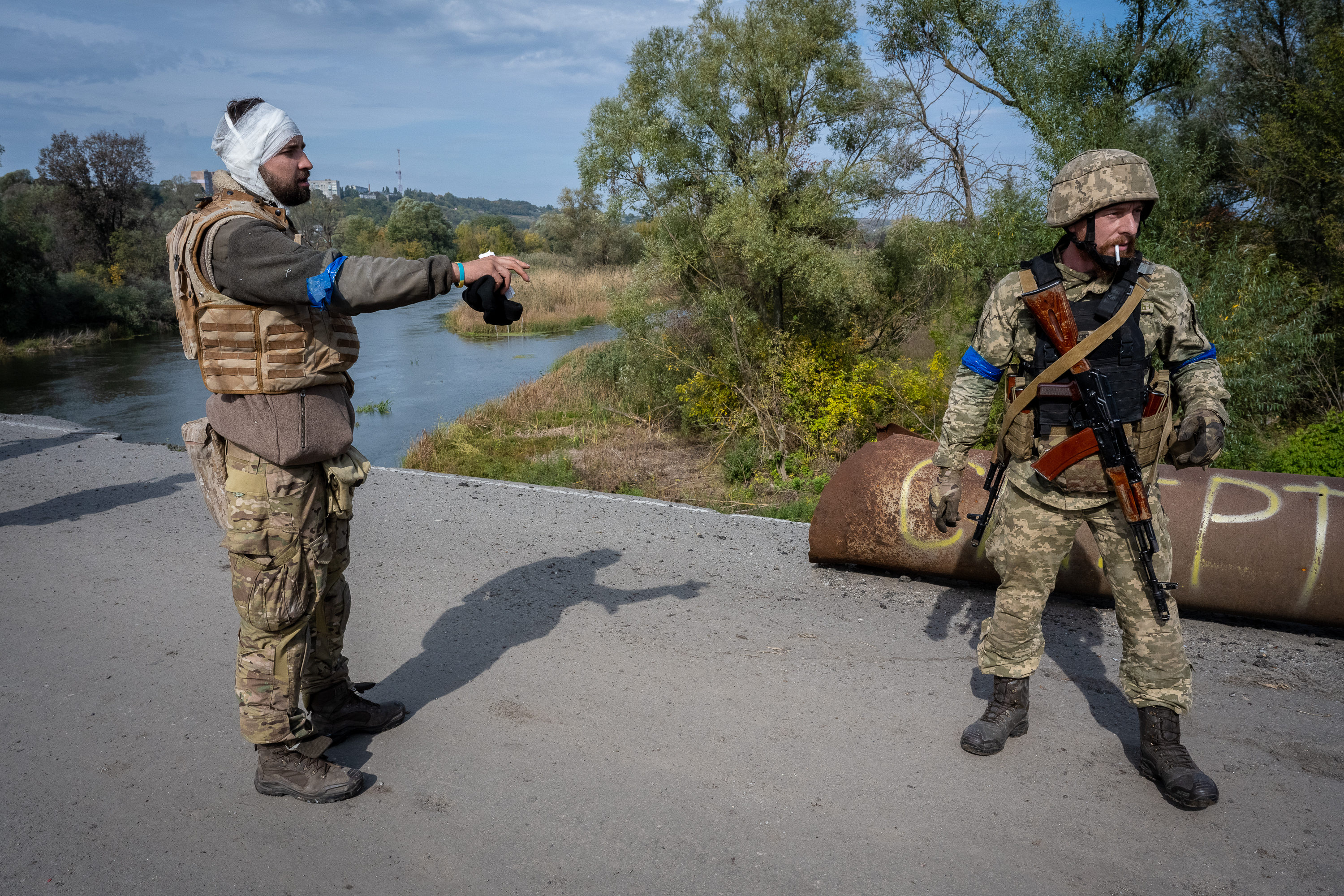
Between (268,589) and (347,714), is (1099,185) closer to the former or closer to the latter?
(268,589)

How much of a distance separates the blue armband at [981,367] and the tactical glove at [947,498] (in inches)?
14.5

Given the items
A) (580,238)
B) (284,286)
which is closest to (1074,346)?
(284,286)

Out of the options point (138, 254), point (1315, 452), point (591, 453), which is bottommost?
point (591, 453)

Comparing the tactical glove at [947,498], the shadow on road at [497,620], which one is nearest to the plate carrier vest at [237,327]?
the shadow on road at [497,620]

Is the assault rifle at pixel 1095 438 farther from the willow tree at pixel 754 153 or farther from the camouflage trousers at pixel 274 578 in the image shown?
the willow tree at pixel 754 153

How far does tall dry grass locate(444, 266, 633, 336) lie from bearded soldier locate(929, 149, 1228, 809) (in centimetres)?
2438

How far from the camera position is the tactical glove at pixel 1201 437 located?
113 inches

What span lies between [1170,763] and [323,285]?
10.3 feet

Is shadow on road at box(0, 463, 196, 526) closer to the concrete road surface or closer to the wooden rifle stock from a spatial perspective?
the concrete road surface

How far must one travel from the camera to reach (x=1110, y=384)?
9.43 ft


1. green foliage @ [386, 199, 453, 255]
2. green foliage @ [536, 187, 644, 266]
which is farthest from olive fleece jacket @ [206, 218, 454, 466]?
green foliage @ [386, 199, 453, 255]

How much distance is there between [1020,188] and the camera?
9.45m

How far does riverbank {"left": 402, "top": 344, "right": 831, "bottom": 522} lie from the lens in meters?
8.73

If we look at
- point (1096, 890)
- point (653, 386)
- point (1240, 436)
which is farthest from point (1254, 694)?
point (653, 386)
